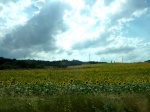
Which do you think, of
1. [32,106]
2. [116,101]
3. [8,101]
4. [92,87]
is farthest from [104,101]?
[92,87]

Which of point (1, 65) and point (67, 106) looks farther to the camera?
point (1, 65)

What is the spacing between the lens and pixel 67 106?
1020 centimetres

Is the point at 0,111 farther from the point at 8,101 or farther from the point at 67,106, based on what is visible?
the point at 67,106

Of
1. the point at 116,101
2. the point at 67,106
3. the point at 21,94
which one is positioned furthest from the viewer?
the point at 21,94

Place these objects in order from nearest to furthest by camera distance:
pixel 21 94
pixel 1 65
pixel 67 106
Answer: pixel 67 106, pixel 21 94, pixel 1 65

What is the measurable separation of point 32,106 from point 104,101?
230 cm

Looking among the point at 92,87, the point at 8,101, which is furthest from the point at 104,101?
the point at 92,87

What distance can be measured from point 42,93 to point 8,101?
357 cm

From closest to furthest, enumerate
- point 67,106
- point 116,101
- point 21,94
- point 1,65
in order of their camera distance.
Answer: point 67,106, point 116,101, point 21,94, point 1,65

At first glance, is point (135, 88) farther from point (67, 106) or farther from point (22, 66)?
point (22, 66)

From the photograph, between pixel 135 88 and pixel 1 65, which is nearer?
pixel 135 88

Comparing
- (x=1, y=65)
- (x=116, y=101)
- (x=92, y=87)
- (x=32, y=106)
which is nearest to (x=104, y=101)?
(x=116, y=101)

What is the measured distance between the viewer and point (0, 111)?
10266 millimetres

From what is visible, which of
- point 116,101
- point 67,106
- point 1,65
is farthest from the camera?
point 1,65
